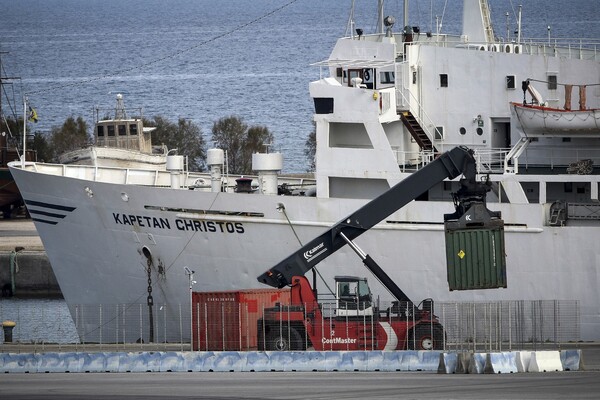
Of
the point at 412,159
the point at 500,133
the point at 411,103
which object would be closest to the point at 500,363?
the point at 412,159

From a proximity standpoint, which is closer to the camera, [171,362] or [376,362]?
[376,362]

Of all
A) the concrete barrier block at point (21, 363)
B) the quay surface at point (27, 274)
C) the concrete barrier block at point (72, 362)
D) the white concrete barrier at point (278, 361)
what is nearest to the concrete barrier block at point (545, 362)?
the white concrete barrier at point (278, 361)

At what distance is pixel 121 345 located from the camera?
127 ft

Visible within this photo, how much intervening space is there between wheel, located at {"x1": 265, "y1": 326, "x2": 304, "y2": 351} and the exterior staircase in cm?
834

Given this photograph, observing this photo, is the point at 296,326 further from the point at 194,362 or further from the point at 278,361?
the point at 194,362

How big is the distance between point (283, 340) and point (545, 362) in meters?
6.56

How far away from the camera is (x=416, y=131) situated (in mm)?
41594

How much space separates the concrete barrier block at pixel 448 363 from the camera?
106ft

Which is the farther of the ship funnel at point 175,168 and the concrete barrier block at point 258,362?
the ship funnel at point 175,168

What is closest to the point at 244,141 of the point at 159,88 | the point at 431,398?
the point at 431,398

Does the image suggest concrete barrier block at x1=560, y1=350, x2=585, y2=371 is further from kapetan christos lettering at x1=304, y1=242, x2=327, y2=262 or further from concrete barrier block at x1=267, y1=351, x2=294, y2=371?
kapetan christos lettering at x1=304, y1=242, x2=327, y2=262

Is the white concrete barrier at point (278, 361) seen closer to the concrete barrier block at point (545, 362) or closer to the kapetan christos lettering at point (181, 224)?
the concrete barrier block at point (545, 362)

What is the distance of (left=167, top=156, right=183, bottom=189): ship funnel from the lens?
137ft

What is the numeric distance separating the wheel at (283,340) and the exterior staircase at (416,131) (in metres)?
8.34
